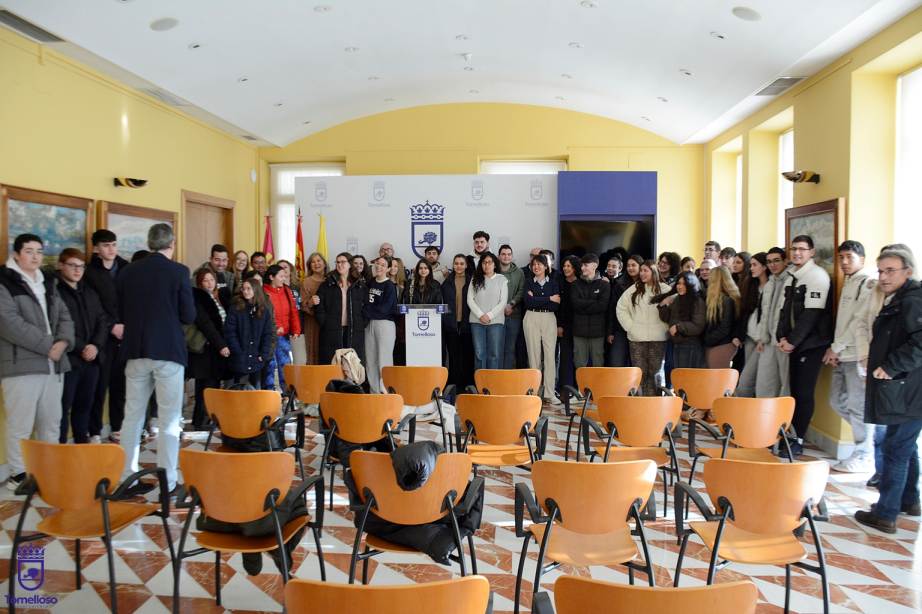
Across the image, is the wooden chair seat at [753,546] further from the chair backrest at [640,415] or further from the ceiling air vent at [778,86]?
the ceiling air vent at [778,86]

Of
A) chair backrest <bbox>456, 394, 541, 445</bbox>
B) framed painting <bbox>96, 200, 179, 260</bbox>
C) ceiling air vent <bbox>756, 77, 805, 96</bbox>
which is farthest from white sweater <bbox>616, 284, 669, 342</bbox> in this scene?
framed painting <bbox>96, 200, 179, 260</bbox>

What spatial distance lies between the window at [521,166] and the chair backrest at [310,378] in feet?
23.5

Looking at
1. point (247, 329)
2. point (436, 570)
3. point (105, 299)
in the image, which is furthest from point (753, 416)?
point (105, 299)

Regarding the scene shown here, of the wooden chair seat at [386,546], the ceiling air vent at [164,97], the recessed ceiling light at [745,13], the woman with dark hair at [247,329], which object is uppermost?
the recessed ceiling light at [745,13]

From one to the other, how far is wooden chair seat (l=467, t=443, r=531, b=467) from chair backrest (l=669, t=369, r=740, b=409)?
4.62ft

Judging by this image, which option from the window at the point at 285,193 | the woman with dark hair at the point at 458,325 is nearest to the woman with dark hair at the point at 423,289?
the woman with dark hair at the point at 458,325

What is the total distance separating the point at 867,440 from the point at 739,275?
7.32 feet

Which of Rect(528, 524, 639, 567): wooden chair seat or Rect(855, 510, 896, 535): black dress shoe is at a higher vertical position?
Rect(528, 524, 639, 567): wooden chair seat

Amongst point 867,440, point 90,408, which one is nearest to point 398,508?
point 90,408

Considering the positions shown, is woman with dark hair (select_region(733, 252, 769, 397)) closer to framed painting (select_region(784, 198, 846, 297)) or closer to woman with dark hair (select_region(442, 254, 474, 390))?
framed painting (select_region(784, 198, 846, 297))

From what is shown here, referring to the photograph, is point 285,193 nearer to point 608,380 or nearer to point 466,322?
point 466,322

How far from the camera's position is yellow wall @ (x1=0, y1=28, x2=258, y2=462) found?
5.63 metres

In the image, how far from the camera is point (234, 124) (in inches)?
366

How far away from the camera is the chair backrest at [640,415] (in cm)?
394
